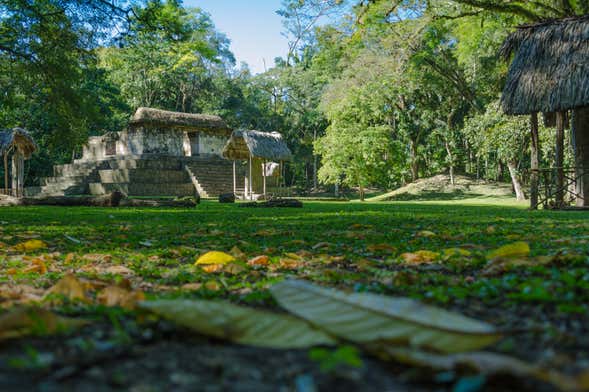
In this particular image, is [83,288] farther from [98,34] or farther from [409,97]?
[409,97]

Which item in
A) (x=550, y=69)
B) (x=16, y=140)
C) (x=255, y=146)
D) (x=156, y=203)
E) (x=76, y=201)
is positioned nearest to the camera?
(x=550, y=69)

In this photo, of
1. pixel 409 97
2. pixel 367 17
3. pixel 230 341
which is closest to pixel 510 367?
pixel 230 341

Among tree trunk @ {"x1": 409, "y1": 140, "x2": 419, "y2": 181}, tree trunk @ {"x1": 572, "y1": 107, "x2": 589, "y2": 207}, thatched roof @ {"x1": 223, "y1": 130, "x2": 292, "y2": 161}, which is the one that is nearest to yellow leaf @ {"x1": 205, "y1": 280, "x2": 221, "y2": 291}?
tree trunk @ {"x1": 572, "y1": 107, "x2": 589, "y2": 207}

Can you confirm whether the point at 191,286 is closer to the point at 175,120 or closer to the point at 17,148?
the point at 17,148

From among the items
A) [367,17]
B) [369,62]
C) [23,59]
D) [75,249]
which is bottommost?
[75,249]

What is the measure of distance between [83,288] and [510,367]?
144cm

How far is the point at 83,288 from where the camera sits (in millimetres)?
1701

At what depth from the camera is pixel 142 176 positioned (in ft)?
70.9

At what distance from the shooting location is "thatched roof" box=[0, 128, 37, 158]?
54.5 ft

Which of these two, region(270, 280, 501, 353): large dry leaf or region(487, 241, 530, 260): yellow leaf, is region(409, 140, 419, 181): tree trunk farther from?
region(270, 280, 501, 353): large dry leaf

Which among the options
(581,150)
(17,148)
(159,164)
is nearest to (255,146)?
(159,164)

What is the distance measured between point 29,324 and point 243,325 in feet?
1.73

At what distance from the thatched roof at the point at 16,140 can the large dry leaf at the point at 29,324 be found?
18.1m

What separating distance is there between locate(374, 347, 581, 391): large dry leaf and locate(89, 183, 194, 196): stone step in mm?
20364
